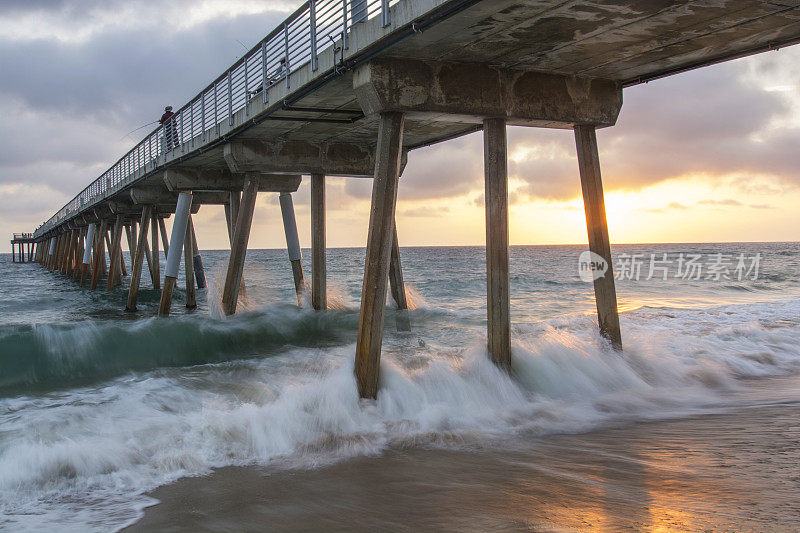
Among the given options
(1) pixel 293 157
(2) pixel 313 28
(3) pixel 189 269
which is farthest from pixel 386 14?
(3) pixel 189 269

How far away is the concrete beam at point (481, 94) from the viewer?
709 cm

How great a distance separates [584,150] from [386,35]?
3.57 m

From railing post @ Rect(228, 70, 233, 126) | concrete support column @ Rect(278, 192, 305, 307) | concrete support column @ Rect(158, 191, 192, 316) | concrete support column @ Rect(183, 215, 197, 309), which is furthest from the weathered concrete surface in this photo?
concrete support column @ Rect(183, 215, 197, 309)

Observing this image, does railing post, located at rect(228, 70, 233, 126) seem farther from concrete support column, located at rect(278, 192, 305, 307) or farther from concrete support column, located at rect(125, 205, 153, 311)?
concrete support column, located at rect(125, 205, 153, 311)

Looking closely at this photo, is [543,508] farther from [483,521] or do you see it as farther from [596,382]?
[596,382]

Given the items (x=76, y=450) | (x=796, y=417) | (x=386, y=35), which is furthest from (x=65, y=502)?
(x=796, y=417)

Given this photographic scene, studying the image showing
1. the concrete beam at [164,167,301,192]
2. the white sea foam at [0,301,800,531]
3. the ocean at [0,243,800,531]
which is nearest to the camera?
the ocean at [0,243,800,531]

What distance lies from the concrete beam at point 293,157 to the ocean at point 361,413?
358 cm

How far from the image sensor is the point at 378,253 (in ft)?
23.6

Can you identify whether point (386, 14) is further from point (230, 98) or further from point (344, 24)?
point (230, 98)

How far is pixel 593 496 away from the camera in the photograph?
455 cm

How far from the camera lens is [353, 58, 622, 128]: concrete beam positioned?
709cm

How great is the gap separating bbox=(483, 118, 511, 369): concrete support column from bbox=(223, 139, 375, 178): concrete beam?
543cm

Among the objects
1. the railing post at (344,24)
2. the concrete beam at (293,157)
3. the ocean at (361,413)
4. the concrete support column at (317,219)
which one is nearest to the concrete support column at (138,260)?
the ocean at (361,413)
